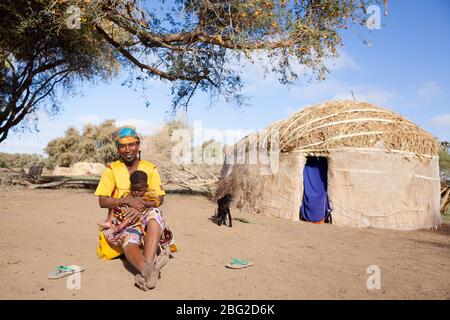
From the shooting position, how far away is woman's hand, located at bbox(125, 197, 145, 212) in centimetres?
348

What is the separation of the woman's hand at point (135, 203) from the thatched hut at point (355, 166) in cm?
607

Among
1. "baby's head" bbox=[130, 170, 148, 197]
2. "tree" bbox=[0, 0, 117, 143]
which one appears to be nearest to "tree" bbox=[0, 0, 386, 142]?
"tree" bbox=[0, 0, 117, 143]

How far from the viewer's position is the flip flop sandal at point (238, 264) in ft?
12.9

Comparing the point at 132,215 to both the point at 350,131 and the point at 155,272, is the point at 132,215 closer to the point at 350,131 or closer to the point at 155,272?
the point at 155,272

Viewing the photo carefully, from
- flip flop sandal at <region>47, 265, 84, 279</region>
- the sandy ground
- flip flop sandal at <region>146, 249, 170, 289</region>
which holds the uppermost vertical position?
flip flop sandal at <region>146, 249, 170, 289</region>

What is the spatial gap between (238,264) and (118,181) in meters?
1.62

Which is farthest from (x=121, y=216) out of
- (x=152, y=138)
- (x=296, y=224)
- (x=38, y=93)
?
(x=152, y=138)

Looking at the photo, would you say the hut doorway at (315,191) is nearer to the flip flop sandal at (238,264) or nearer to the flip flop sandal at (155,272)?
the flip flop sandal at (238,264)

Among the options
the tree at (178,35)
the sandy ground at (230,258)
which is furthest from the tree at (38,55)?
the sandy ground at (230,258)

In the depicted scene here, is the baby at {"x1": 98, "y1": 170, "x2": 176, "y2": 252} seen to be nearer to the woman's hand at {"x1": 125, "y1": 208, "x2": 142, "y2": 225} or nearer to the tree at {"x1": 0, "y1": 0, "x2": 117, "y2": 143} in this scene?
the woman's hand at {"x1": 125, "y1": 208, "x2": 142, "y2": 225}

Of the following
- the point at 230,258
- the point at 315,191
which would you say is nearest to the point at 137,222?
the point at 230,258

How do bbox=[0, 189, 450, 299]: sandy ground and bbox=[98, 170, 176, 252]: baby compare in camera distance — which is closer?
bbox=[0, 189, 450, 299]: sandy ground

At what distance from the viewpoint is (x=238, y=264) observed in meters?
4.00

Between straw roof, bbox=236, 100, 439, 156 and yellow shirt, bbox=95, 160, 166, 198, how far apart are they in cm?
579
